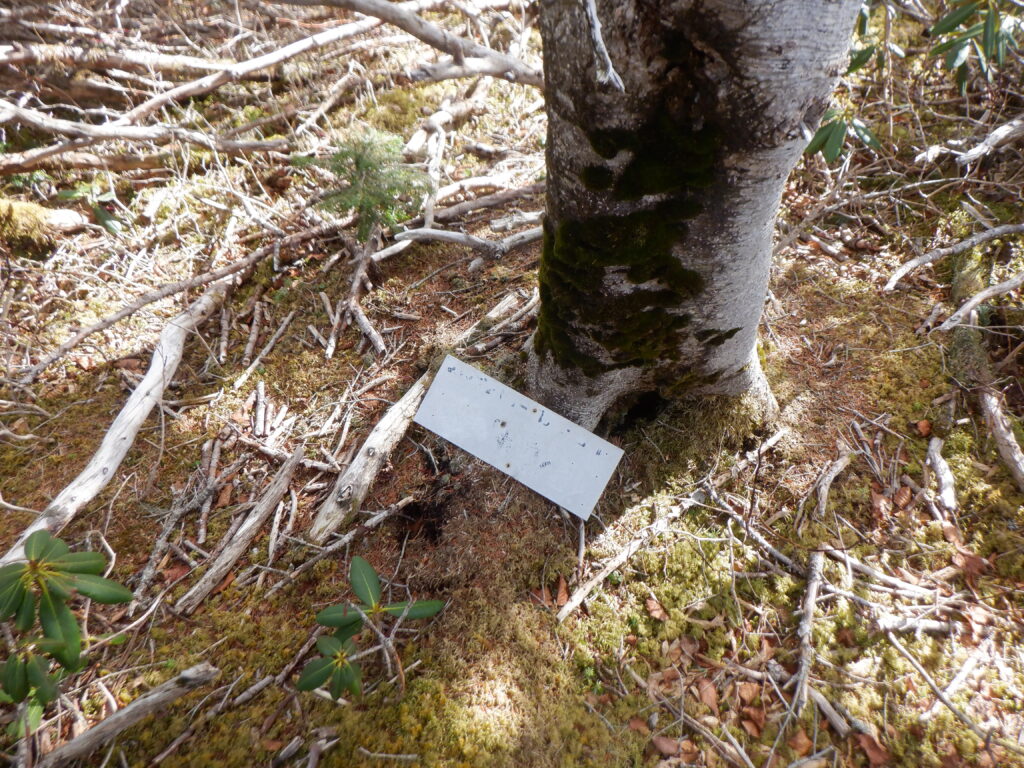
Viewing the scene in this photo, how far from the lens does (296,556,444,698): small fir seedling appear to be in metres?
1.48

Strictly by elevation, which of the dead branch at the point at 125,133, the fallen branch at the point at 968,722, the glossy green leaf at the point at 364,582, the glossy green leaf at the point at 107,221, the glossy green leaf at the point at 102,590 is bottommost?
the fallen branch at the point at 968,722

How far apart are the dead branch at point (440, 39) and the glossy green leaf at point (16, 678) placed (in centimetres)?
285

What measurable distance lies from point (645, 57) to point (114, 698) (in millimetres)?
2498

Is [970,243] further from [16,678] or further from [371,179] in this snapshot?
[16,678]

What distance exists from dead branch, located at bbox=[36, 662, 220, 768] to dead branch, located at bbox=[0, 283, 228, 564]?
2.43 feet

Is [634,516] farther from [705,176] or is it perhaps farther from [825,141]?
[825,141]

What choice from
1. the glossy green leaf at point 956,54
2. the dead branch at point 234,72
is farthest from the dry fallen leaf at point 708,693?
the dead branch at point 234,72

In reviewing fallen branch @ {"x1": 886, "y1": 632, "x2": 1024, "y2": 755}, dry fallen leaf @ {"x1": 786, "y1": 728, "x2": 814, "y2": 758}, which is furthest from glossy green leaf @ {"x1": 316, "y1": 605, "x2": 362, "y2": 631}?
fallen branch @ {"x1": 886, "y1": 632, "x2": 1024, "y2": 755}

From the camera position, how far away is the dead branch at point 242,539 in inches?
73.5

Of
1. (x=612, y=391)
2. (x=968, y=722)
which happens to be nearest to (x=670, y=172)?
(x=612, y=391)

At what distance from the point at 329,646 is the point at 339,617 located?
0.31 feet

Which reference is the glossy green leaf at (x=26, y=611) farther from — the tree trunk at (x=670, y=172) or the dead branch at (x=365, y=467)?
the tree trunk at (x=670, y=172)

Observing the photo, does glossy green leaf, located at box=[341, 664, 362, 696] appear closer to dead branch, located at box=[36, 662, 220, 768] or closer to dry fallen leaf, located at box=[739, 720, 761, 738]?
dead branch, located at box=[36, 662, 220, 768]

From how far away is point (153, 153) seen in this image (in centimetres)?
351
